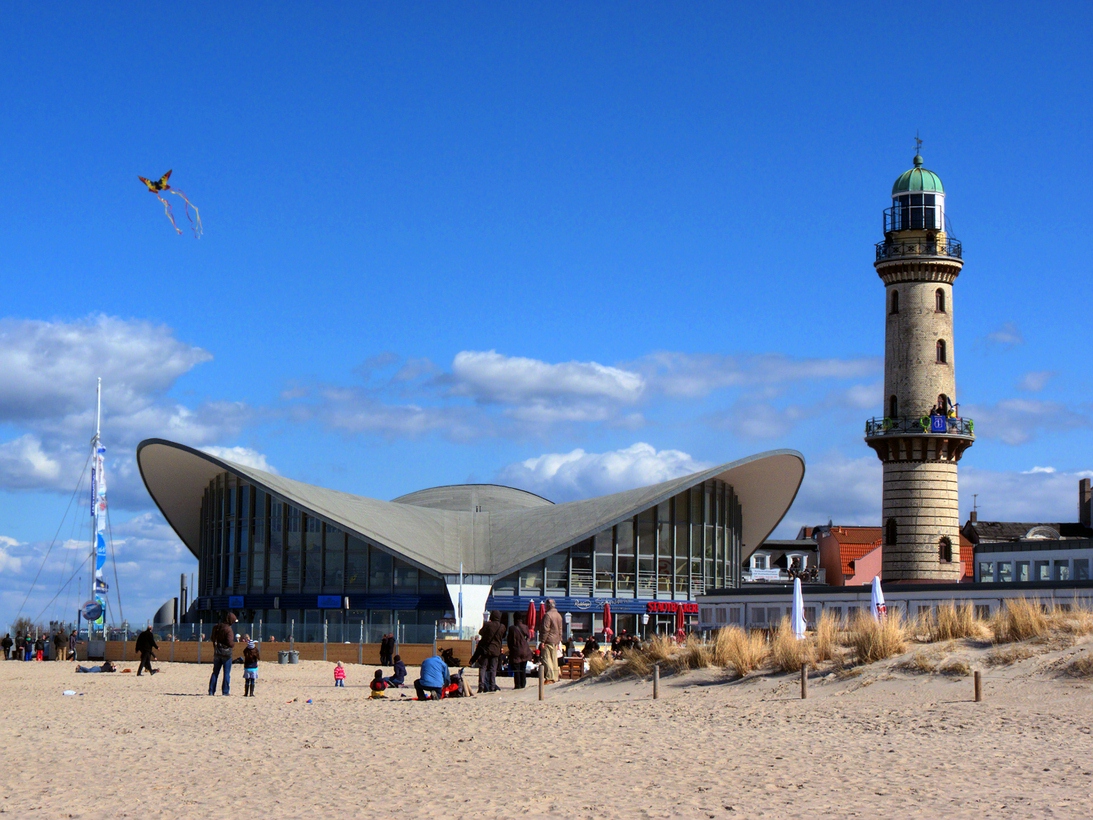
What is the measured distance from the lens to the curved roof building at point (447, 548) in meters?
51.1

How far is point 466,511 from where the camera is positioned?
6228 centimetres

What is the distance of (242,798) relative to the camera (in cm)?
1252

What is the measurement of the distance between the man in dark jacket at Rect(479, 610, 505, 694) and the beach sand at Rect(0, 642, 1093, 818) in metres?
0.96

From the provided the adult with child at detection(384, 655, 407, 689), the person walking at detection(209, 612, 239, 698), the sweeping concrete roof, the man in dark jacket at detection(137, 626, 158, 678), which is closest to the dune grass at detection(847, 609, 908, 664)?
the adult with child at detection(384, 655, 407, 689)

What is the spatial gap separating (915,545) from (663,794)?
112 feet

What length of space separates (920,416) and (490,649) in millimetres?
24868

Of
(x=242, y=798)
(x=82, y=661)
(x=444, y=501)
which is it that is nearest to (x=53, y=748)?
(x=242, y=798)

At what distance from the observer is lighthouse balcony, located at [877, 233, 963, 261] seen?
4547 cm

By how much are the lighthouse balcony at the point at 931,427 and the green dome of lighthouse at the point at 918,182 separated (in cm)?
810

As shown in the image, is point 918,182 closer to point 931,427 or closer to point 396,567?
point 931,427

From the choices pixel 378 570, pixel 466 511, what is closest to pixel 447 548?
pixel 378 570

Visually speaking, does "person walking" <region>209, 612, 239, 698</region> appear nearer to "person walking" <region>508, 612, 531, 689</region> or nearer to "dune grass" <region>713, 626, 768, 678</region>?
"person walking" <region>508, 612, 531, 689</region>

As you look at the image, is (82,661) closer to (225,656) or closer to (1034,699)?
(225,656)

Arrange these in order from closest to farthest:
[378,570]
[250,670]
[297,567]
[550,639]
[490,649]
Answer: [490,649] → [550,639] → [250,670] → [378,570] → [297,567]
